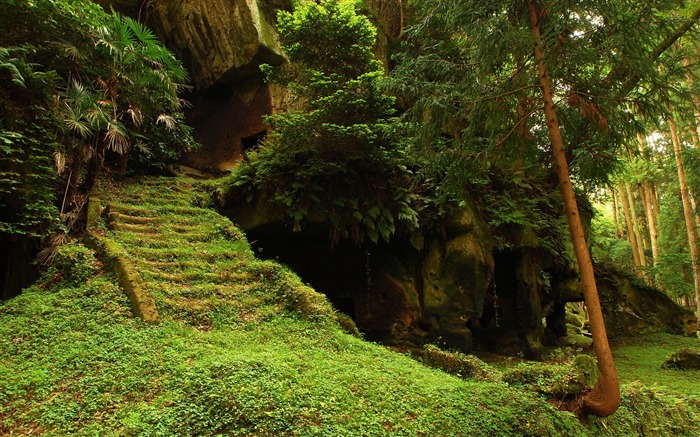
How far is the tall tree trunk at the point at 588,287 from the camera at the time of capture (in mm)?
4581

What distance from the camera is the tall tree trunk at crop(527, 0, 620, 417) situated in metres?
4.58

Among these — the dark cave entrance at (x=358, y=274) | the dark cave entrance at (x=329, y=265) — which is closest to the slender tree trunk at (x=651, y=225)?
the dark cave entrance at (x=358, y=274)

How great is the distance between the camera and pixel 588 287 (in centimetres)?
473

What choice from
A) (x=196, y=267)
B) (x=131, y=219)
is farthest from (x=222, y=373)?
(x=131, y=219)

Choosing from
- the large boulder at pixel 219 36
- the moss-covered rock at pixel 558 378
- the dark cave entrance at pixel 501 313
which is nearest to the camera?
the moss-covered rock at pixel 558 378

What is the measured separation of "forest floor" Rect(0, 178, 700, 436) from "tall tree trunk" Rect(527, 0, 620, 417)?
38 centimetres

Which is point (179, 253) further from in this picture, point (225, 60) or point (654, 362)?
point (654, 362)

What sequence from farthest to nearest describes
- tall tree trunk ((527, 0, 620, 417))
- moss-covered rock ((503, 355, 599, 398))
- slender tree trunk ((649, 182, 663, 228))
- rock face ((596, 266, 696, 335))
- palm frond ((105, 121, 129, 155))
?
slender tree trunk ((649, 182, 663, 228)) < rock face ((596, 266, 696, 335)) < palm frond ((105, 121, 129, 155)) < moss-covered rock ((503, 355, 599, 398)) < tall tree trunk ((527, 0, 620, 417))

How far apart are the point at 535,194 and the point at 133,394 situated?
11.8m

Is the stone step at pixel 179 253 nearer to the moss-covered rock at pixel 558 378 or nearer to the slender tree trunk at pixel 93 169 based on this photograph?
Result: the slender tree trunk at pixel 93 169

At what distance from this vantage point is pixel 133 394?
157 inches

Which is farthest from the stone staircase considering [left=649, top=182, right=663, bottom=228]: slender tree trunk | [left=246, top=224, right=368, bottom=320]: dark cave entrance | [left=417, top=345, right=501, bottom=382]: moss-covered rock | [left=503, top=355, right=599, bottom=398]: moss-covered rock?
Result: [left=649, top=182, right=663, bottom=228]: slender tree trunk

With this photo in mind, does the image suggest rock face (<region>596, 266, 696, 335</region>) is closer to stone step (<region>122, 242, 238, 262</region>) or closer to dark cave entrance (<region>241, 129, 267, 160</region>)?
dark cave entrance (<region>241, 129, 267, 160</region>)

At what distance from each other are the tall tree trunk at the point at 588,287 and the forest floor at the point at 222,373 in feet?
1.26
